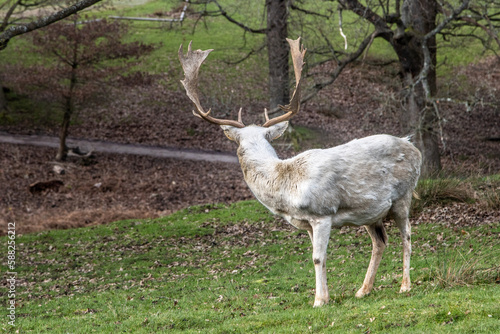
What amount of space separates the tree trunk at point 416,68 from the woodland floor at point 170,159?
0.71 meters

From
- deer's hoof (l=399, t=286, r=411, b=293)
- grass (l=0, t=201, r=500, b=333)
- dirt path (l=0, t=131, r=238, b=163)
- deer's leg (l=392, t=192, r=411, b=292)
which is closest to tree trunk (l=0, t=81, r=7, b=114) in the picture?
dirt path (l=0, t=131, r=238, b=163)

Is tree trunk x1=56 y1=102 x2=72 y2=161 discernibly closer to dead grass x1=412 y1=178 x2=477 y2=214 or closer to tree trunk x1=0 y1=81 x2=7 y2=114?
tree trunk x1=0 y1=81 x2=7 y2=114

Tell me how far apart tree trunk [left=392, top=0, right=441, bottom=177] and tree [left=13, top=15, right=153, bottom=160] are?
1112cm

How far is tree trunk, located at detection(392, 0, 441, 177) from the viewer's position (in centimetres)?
1617

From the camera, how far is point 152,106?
29703 mm

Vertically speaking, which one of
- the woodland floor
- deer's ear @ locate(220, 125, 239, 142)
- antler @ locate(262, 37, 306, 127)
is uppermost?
antler @ locate(262, 37, 306, 127)

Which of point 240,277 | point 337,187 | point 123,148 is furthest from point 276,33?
point 337,187

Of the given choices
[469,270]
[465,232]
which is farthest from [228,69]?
[469,270]

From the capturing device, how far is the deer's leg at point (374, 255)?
7.53 metres

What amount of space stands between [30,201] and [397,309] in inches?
624

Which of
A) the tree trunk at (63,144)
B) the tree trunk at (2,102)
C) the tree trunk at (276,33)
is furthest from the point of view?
the tree trunk at (2,102)

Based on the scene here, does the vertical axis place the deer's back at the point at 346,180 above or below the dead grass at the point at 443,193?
above

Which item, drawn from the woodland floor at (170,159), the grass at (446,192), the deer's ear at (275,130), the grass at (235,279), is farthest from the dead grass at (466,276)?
the grass at (446,192)

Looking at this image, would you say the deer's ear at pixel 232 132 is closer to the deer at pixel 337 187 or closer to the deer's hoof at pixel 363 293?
the deer at pixel 337 187
